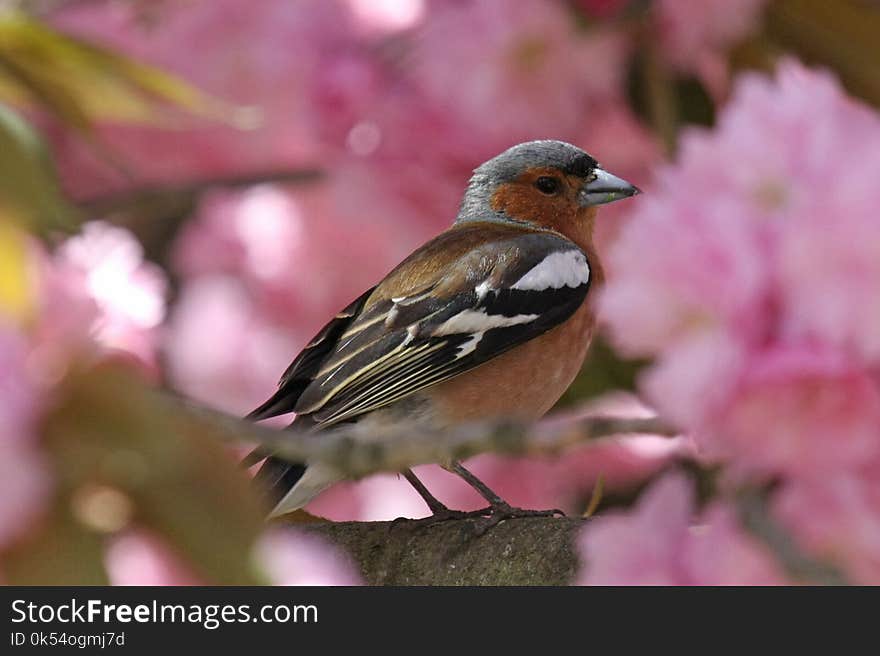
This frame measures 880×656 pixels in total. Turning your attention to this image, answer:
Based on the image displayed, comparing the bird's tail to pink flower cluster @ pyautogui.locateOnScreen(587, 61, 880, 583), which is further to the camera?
the bird's tail

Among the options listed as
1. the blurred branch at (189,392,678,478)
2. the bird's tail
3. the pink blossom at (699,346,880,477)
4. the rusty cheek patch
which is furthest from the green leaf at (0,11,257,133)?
the rusty cheek patch

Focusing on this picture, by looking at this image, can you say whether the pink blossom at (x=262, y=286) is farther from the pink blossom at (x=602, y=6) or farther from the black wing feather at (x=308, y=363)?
the pink blossom at (x=602, y=6)

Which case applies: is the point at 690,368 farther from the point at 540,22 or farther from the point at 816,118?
the point at 540,22

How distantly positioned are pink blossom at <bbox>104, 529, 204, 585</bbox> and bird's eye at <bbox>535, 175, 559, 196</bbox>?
7.38 feet

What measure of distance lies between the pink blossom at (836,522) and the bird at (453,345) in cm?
139

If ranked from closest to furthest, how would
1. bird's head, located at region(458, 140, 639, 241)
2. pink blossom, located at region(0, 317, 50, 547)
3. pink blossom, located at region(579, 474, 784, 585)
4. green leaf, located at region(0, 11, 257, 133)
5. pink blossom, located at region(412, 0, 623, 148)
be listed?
1. pink blossom, located at region(0, 317, 50, 547)
2. pink blossom, located at region(579, 474, 784, 585)
3. green leaf, located at region(0, 11, 257, 133)
4. pink blossom, located at region(412, 0, 623, 148)
5. bird's head, located at region(458, 140, 639, 241)

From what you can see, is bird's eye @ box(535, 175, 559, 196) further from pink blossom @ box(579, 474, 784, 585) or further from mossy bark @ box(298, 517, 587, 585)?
pink blossom @ box(579, 474, 784, 585)

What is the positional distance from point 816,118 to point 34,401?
542mm

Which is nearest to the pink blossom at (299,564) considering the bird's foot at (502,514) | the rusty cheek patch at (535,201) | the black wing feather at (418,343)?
the bird's foot at (502,514)

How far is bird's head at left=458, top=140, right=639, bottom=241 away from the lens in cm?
284

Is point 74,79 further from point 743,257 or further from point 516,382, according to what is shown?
point 516,382

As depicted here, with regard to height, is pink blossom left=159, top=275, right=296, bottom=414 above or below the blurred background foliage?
above

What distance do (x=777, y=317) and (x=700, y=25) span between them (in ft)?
3.43

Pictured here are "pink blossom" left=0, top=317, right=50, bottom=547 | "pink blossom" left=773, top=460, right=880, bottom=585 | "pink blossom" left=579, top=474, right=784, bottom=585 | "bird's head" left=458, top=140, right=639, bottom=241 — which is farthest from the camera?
"bird's head" left=458, top=140, right=639, bottom=241
